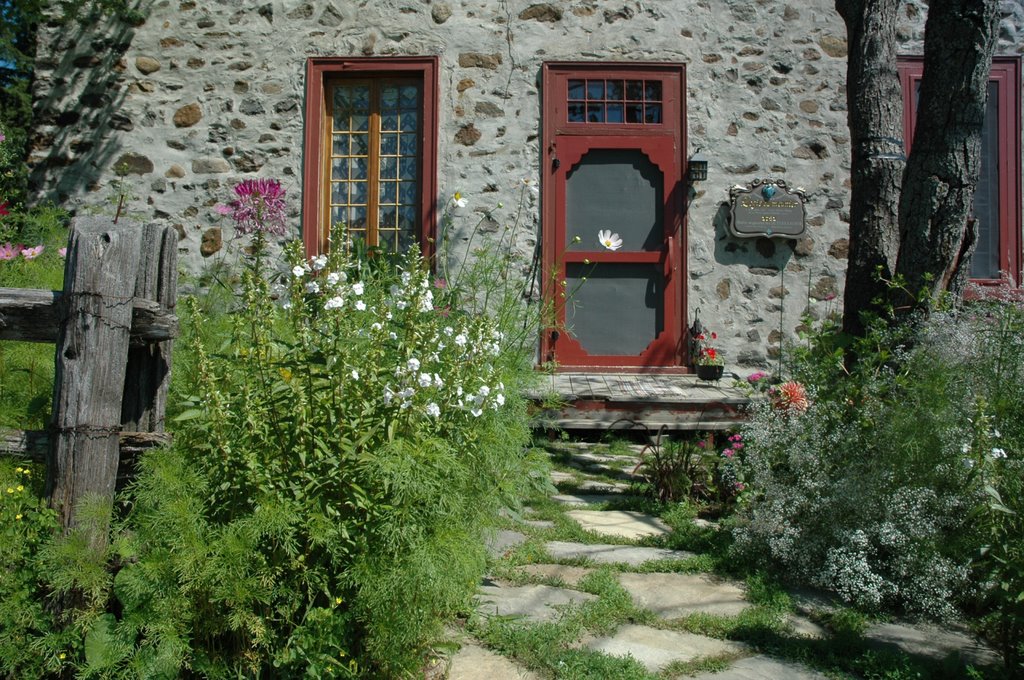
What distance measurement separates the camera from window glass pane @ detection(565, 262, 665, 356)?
723cm

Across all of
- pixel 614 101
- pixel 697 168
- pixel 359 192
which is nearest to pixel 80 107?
pixel 359 192

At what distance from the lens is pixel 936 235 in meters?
3.93

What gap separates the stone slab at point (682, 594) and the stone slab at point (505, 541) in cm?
50

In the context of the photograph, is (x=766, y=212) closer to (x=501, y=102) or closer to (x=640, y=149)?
(x=640, y=149)

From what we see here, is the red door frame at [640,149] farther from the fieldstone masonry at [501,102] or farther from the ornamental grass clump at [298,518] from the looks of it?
the ornamental grass clump at [298,518]

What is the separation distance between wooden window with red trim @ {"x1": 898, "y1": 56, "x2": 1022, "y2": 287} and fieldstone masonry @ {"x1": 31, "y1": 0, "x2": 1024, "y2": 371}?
288 mm

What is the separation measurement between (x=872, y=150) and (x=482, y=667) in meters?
3.44

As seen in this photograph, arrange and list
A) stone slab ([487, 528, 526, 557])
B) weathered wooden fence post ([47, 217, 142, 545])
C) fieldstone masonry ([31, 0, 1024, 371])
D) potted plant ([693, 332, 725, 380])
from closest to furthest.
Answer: weathered wooden fence post ([47, 217, 142, 545]), stone slab ([487, 528, 526, 557]), potted plant ([693, 332, 725, 380]), fieldstone masonry ([31, 0, 1024, 371])

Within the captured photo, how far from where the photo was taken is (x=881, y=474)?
119 inches

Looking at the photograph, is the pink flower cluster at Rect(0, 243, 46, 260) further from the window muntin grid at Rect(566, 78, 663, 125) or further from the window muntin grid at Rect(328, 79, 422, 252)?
the window muntin grid at Rect(566, 78, 663, 125)

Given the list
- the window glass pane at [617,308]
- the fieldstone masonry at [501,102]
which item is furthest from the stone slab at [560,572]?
the fieldstone masonry at [501,102]

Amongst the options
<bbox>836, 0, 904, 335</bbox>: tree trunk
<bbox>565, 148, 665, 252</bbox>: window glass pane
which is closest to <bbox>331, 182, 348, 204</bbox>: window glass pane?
<bbox>565, 148, 665, 252</bbox>: window glass pane

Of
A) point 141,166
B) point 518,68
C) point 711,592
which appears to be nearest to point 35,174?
point 141,166

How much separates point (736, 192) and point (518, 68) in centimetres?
220
